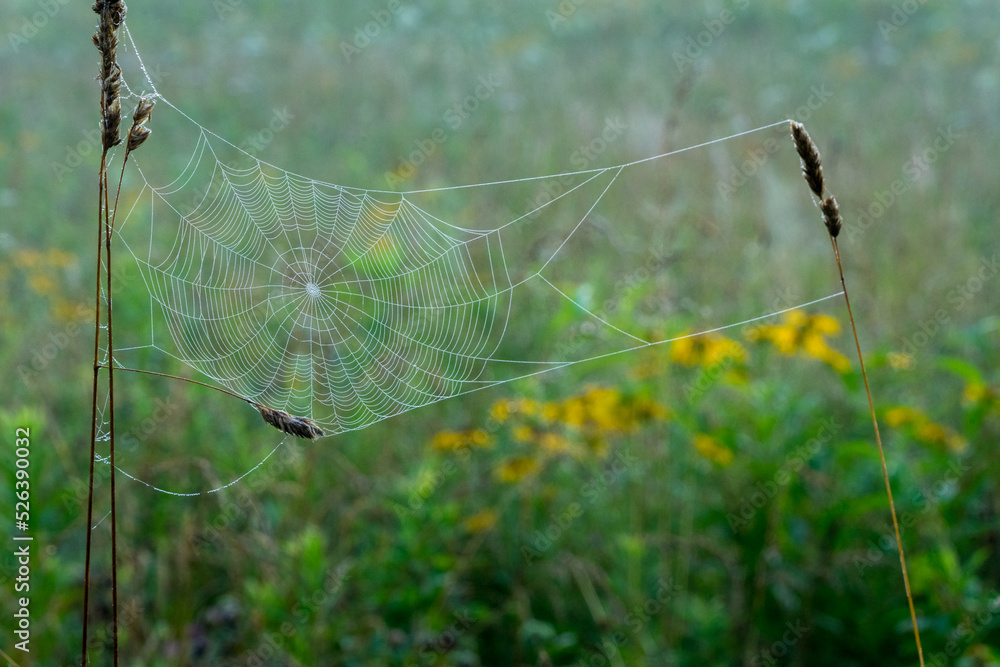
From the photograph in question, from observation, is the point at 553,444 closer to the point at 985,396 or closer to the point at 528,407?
the point at 528,407

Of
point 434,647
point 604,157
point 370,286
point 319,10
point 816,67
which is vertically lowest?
point 434,647

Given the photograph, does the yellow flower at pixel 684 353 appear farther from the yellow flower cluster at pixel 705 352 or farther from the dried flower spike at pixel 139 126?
the dried flower spike at pixel 139 126

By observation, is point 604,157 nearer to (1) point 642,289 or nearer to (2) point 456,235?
(2) point 456,235

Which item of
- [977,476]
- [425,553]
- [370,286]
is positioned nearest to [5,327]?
[370,286]

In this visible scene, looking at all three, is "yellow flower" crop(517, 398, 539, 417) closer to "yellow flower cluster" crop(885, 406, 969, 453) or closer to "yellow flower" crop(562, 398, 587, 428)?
"yellow flower" crop(562, 398, 587, 428)

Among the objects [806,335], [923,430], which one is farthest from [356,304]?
[923,430]

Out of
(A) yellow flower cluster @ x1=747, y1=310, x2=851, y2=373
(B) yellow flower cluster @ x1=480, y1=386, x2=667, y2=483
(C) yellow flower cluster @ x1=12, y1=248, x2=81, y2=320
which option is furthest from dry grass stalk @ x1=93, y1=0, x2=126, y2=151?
(C) yellow flower cluster @ x1=12, y1=248, x2=81, y2=320
